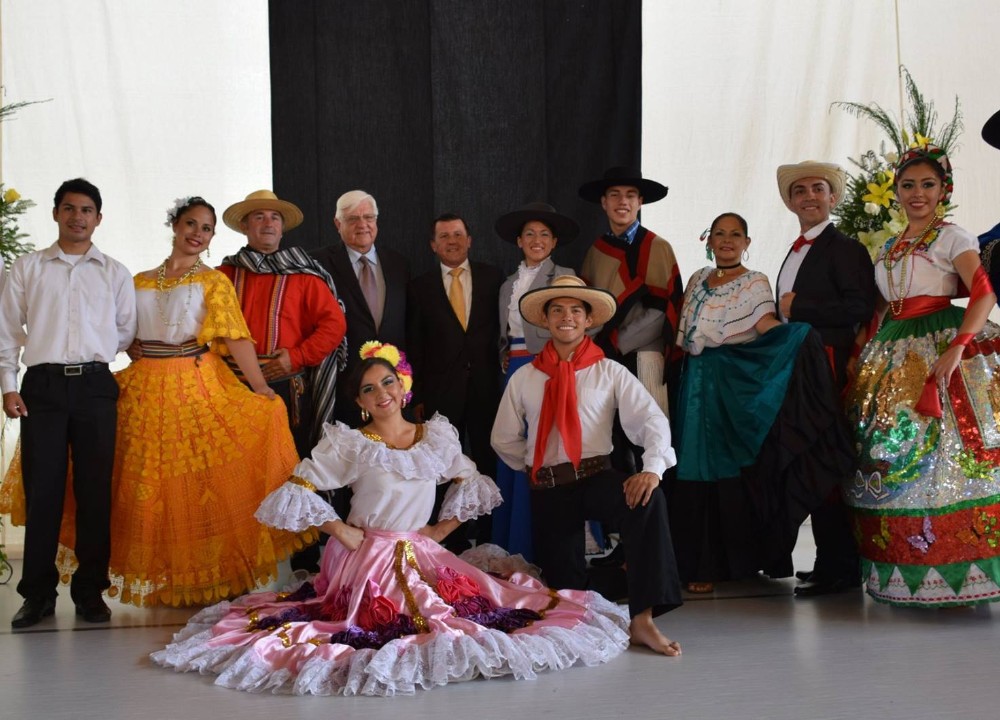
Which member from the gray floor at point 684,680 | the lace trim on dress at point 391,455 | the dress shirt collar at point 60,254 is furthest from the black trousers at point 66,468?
→ the lace trim on dress at point 391,455

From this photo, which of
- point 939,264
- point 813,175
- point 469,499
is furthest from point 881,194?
point 469,499

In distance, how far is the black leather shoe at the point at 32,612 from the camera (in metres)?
3.81

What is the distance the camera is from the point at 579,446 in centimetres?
360

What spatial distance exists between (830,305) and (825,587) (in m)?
1.07

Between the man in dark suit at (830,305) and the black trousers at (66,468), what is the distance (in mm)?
2585

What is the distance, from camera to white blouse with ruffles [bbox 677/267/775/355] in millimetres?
4129

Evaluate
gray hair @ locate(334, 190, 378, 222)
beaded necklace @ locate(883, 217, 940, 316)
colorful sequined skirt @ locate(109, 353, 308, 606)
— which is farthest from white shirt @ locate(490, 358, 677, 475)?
gray hair @ locate(334, 190, 378, 222)

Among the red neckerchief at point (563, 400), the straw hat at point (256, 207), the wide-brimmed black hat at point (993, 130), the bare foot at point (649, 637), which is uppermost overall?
the wide-brimmed black hat at point (993, 130)

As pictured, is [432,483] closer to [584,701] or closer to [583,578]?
[583,578]

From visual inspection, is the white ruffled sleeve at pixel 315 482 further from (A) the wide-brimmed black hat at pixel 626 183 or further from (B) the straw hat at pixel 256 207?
(A) the wide-brimmed black hat at pixel 626 183

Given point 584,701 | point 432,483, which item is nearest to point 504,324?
point 432,483

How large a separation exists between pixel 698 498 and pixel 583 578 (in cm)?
74

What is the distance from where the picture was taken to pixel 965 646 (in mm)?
3258

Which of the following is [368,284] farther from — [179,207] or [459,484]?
[459,484]
